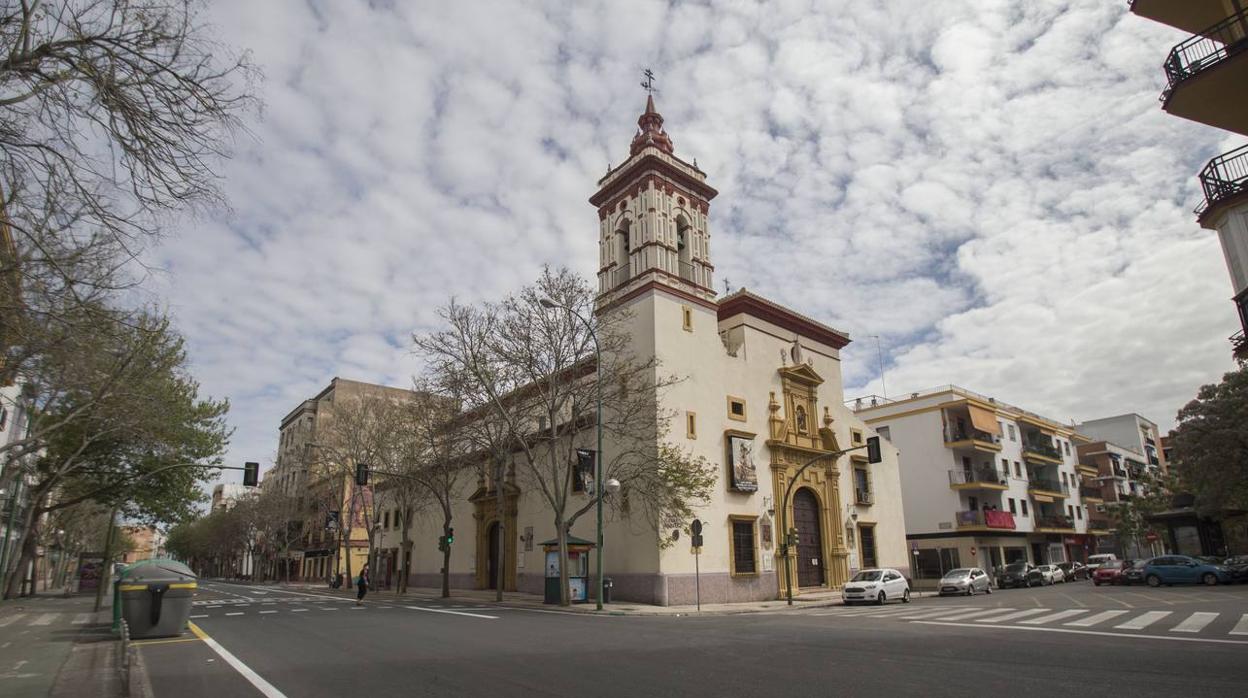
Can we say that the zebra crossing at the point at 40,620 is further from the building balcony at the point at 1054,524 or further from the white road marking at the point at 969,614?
the building balcony at the point at 1054,524

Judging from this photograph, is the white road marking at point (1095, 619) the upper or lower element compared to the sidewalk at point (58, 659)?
lower

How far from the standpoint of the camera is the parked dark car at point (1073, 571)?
153 feet

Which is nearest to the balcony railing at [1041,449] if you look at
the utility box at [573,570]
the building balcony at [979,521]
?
the building balcony at [979,521]

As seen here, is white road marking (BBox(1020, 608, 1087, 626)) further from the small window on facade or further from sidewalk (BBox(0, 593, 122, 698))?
sidewalk (BBox(0, 593, 122, 698))

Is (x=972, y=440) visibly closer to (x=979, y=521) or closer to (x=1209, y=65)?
(x=979, y=521)

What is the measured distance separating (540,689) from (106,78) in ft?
25.8

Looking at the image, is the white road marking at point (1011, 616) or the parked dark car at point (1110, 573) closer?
the white road marking at point (1011, 616)

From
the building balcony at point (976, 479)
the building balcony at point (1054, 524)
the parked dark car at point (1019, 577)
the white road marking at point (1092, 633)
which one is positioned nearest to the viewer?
the white road marking at point (1092, 633)

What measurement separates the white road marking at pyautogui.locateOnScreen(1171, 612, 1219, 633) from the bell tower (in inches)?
789

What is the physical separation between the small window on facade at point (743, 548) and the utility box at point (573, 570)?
6451 millimetres

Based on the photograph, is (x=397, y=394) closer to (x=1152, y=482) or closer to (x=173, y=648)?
(x=173, y=648)

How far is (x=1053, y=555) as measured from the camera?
2157 inches

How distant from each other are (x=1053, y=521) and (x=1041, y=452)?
18.0ft

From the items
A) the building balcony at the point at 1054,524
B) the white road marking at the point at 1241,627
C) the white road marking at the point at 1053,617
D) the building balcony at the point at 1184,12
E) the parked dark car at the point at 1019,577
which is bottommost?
the parked dark car at the point at 1019,577
